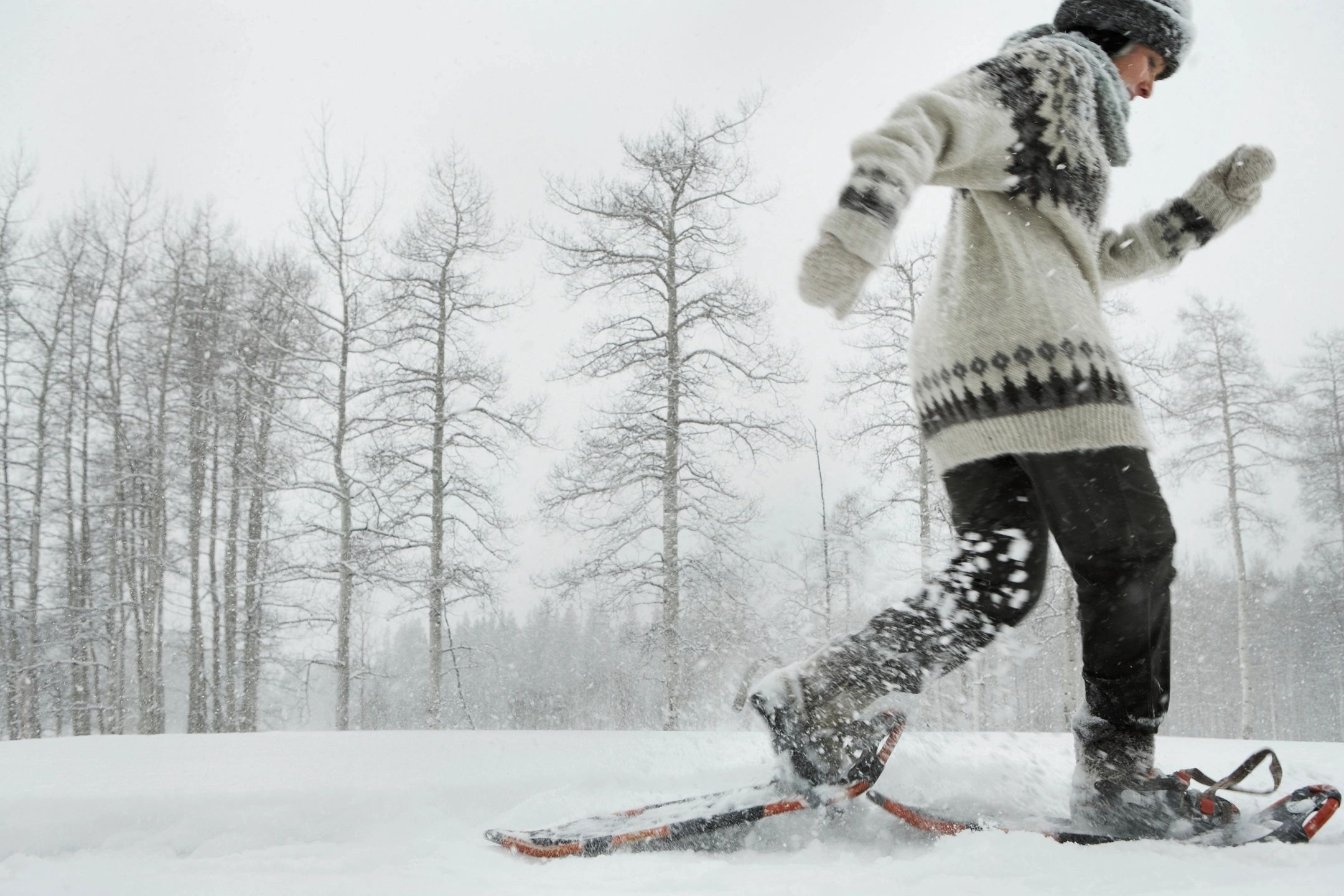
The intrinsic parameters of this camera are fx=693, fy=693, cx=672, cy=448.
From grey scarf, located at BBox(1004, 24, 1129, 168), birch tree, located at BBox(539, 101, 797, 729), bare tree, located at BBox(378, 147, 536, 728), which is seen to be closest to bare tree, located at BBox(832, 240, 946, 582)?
birch tree, located at BBox(539, 101, 797, 729)

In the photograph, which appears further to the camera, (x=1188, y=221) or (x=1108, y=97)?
(x=1188, y=221)

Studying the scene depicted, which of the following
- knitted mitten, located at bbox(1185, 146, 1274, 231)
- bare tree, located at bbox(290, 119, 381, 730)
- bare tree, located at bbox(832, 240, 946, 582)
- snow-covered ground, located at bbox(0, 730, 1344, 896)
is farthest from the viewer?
bare tree, located at bbox(290, 119, 381, 730)

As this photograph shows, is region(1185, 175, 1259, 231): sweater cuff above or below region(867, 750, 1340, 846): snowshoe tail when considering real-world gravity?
above

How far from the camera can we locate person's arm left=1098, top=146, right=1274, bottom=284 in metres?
1.53

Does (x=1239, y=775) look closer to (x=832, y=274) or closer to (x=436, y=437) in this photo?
(x=832, y=274)

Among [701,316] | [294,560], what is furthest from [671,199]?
[294,560]

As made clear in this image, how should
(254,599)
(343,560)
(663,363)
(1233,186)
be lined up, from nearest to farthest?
(1233,186) < (663,363) < (343,560) < (254,599)

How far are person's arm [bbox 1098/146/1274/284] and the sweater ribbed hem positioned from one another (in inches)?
21.9

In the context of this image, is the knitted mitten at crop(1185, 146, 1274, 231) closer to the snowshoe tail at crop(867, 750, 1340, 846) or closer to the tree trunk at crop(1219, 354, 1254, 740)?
the snowshoe tail at crop(867, 750, 1340, 846)

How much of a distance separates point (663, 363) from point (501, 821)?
30.4ft

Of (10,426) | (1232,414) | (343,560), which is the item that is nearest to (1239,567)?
(1232,414)

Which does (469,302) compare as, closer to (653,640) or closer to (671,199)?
(671,199)

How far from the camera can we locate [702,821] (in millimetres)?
1229

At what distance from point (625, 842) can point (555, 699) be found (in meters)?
38.6
